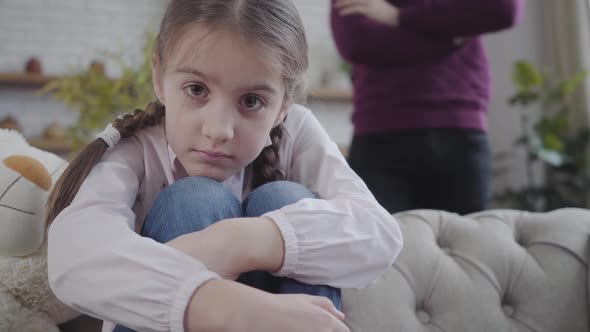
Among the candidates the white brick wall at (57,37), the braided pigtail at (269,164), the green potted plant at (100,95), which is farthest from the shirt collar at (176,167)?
the white brick wall at (57,37)

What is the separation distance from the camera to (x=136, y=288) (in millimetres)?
659

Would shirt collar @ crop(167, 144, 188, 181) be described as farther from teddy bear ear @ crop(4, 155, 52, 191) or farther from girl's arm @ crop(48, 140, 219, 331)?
teddy bear ear @ crop(4, 155, 52, 191)

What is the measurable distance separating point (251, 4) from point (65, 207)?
0.38m

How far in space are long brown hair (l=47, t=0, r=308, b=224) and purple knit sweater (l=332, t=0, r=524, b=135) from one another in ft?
1.95

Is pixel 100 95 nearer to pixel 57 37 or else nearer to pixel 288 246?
pixel 288 246

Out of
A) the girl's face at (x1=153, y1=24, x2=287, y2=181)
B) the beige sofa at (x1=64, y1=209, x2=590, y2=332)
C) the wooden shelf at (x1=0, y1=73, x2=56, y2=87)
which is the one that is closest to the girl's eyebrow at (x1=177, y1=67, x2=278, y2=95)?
the girl's face at (x1=153, y1=24, x2=287, y2=181)

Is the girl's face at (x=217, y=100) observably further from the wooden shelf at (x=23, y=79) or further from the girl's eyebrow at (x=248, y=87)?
the wooden shelf at (x=23, y=79)

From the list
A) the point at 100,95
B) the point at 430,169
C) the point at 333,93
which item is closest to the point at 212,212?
the point at 430,169

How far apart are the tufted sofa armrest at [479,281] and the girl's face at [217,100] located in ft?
1.28

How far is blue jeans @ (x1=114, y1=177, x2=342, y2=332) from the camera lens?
767 millimetres

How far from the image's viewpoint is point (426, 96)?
4.77 feet

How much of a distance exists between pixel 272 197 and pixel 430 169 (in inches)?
28.7

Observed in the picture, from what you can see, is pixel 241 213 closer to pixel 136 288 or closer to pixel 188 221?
pixel 188 221

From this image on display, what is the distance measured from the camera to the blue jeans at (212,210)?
77 cm
